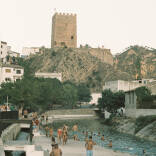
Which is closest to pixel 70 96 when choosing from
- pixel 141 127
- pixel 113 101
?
pixel 113 101

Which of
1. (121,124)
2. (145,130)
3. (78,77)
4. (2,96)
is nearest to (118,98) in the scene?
(121,124)

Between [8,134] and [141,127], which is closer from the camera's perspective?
[8,134]

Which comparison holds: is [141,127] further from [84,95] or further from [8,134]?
[84,95]

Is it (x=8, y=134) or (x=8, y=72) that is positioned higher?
(x=8, y=72)

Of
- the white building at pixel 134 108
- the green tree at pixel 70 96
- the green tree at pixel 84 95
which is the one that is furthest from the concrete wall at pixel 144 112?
the green tree at pixel 84 95

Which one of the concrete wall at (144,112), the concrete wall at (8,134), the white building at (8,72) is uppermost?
the white building at (8,72)

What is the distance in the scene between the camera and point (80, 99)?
149250 mm

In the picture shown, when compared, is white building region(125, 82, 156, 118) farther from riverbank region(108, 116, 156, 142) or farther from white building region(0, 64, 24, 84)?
white building region(0, 64, 24, 84)

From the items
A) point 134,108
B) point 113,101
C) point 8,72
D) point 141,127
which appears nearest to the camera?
point 141,127

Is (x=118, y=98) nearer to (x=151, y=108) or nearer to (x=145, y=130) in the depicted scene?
(x=151, y=108)

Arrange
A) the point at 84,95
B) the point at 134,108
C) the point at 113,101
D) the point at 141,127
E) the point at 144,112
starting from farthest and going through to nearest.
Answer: the point at 84,95, the point at 113,101, the point at 134,108, the point at 144,112, the point at 141,127

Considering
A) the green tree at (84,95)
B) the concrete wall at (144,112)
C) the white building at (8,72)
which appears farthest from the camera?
the green tree at (84,95)

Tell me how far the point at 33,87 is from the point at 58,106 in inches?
1633

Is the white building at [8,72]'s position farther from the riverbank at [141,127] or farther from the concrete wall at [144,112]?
the concrete wall at [144,112]
